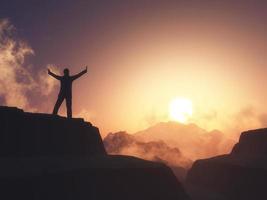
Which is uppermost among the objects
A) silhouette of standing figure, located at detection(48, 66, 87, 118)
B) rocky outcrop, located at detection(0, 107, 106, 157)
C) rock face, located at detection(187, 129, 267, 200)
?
silhouette of standing figure, located at detection(48, 66, 87, 118)

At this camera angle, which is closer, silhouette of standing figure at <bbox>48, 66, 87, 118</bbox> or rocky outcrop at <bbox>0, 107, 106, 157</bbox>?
rocky outcrop at <bbox>0, 107, 106, 157</bbox>

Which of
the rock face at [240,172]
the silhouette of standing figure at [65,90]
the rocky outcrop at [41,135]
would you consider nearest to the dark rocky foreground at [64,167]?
the rocky outcrop at [41,135]

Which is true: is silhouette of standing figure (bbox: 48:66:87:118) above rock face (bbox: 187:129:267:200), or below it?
above

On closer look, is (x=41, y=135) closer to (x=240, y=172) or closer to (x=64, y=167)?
(x=64, y=167)

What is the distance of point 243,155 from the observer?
2956cm

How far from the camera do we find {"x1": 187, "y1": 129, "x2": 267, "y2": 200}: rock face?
2241 cm

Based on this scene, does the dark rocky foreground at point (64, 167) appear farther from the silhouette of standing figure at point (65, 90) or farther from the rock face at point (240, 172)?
the rock face at point (240, 172)

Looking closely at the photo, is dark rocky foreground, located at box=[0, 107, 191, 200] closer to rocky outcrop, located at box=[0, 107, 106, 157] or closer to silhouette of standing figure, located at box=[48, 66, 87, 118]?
rocky outcrop, located at box=[0, 107, 106, 157]

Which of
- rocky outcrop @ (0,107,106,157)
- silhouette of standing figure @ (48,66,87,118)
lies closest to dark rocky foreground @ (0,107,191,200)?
rocky outcrop @ (0,107,106,157)

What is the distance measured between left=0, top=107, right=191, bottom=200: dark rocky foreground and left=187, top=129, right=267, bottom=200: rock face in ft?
18.7

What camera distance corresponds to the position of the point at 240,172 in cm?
2441

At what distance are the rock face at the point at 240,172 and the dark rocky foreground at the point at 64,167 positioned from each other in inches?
224

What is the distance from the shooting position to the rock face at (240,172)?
73.5ft

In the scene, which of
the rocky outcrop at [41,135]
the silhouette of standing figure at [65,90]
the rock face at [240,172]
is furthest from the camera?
the rock face at [240,172]
